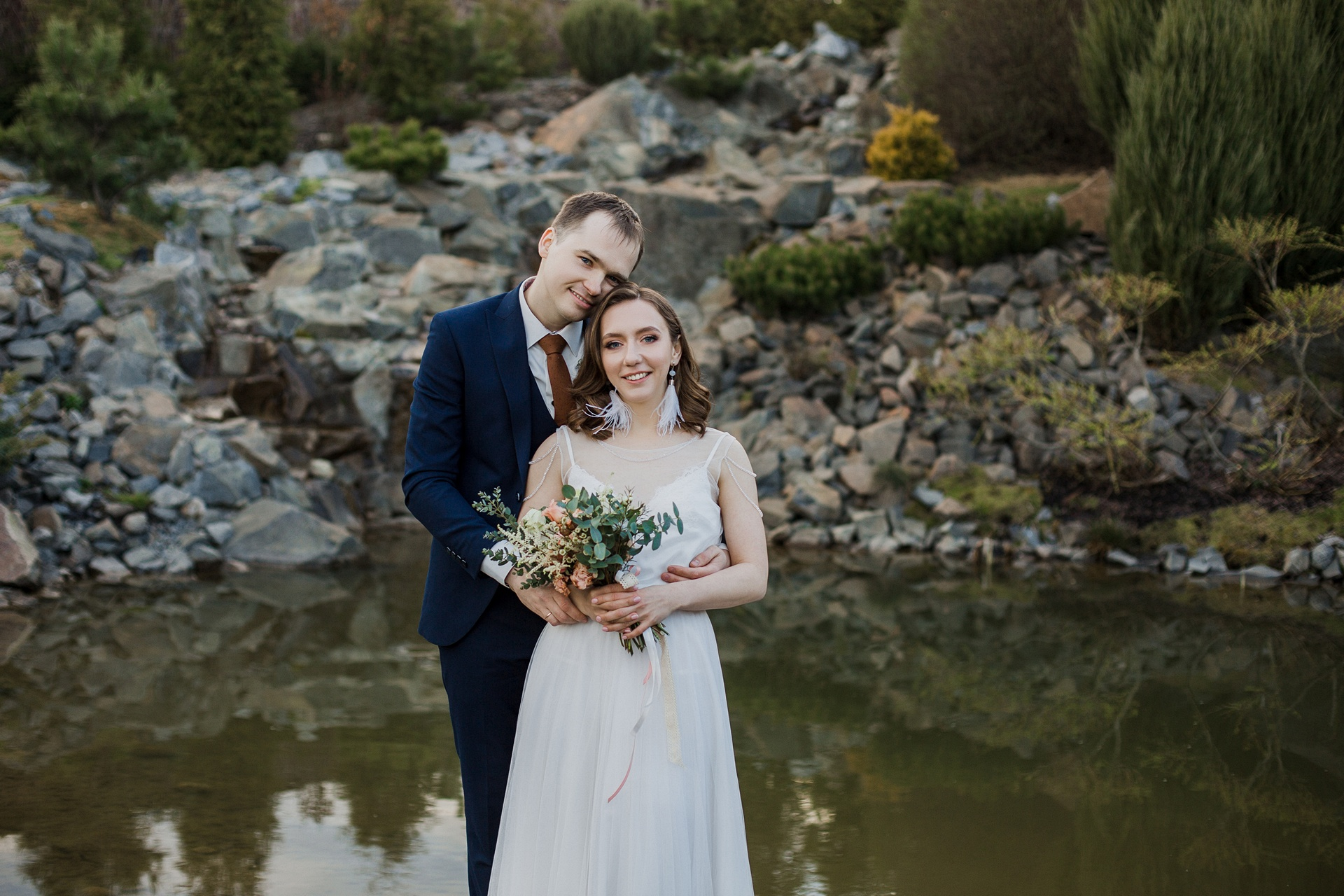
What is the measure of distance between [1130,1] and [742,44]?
1226 centimetres

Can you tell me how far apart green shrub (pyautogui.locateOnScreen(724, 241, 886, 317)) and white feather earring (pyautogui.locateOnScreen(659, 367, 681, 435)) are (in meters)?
9.48

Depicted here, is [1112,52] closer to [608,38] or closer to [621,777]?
[608,38]

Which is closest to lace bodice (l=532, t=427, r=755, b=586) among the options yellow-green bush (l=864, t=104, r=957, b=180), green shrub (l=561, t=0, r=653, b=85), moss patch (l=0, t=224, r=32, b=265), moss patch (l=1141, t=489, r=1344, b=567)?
moss patch (l=1141, t=489, r=1344, b=567)

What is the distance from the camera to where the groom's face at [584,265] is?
110 inches

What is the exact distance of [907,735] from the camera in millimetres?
5305

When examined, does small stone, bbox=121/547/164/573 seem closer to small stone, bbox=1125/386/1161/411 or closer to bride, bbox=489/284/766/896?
bride, bbox=489/284/766/896

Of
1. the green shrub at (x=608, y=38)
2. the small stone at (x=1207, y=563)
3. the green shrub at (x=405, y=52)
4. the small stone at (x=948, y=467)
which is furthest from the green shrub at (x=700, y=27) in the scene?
the small stone at (x=1207, y=563)

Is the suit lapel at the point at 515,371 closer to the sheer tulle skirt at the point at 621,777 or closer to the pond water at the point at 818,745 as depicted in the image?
the sheer tulle skirt at the point at 621,777

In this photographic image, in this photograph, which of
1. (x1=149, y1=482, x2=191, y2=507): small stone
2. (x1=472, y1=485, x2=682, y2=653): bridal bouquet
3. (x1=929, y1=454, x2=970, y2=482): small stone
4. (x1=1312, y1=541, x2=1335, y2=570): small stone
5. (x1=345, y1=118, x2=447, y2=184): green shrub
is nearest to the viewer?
(x1=472, y1=485, x2=682, y2=653): bridal bouquet

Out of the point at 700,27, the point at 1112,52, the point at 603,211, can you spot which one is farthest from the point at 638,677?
the point at 700,27

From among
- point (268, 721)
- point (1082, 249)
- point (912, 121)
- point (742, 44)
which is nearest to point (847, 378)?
point (1082, 249)

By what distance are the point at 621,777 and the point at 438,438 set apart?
1006 millimetres

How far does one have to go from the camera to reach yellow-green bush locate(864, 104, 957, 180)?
47.3ft

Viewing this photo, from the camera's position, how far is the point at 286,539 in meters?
8.88
